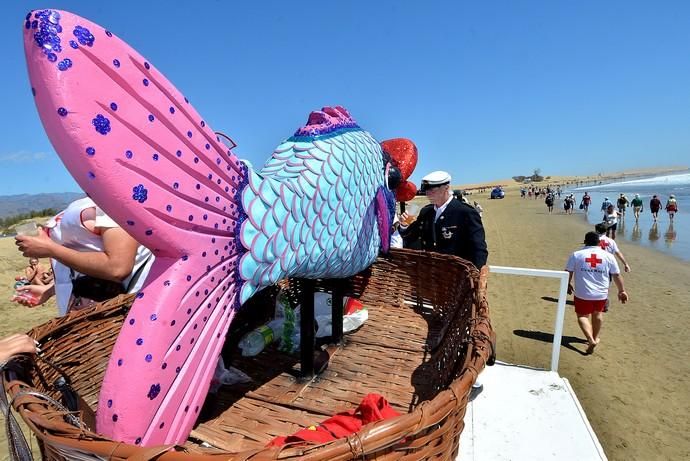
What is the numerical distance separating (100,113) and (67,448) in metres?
0.61

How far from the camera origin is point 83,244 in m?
1.62

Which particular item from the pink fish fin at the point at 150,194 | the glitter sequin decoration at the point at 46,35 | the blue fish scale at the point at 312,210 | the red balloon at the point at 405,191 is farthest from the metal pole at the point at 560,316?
the glitter sequin decoration at the point at 46,35

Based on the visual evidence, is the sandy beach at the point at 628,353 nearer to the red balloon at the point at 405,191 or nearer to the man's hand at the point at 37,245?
the red balloon at the point at 405,191

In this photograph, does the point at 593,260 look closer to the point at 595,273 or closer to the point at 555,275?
the point at 595,273

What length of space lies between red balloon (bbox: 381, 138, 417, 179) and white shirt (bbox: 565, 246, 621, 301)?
2.73 meters

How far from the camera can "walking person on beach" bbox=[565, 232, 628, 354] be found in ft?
13.7

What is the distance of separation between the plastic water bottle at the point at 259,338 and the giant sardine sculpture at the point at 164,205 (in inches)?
28.0

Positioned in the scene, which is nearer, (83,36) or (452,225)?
(83,36)

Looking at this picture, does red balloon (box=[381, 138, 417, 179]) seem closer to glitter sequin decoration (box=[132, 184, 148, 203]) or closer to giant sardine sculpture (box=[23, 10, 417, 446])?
giant sardine sculpture (box=[23, 10, 417, 446])

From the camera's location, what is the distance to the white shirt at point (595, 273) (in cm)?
417

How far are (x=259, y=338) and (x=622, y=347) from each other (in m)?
4.27

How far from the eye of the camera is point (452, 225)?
9.87 feet

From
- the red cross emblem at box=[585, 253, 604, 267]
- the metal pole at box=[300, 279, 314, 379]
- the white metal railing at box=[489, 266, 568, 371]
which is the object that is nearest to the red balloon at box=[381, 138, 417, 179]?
the white metal railing at box=[489, 266, 568, 371]

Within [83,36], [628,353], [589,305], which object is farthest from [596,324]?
[83,36]
